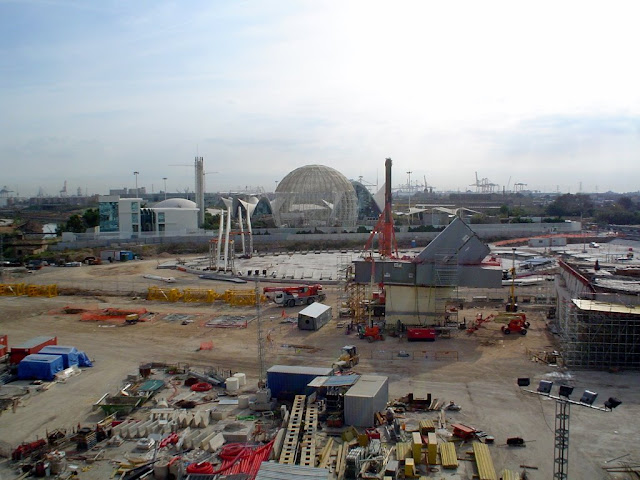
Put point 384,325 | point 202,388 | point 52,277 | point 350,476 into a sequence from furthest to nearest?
point 52,277, point 384,325, point 202,388, point 350,476

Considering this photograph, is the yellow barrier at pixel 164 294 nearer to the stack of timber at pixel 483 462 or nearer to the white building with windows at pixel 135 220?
the stack of timber at pixel 483 462

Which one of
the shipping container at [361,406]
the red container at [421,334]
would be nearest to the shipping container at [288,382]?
the shipping container at [361,406]

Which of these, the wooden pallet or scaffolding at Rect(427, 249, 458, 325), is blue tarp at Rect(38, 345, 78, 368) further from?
scaffolding at Rect(427, 249, 458, 325)

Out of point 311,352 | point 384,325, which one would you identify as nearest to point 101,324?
point 311,352

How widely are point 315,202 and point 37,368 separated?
4389 cm

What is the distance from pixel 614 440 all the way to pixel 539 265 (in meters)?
25.2

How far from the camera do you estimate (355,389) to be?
1233 centimetres

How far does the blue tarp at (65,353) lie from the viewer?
16.4 meters

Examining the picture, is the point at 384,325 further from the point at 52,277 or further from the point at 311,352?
the point at 52,277

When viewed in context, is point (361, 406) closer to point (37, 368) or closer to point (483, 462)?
point (483, 462)

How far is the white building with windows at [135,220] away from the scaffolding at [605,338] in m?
41.3

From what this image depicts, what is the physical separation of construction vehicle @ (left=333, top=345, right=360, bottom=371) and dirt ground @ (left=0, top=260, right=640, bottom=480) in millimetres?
313

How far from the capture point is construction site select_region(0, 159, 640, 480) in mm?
10359

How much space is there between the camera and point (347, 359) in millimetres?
16219
